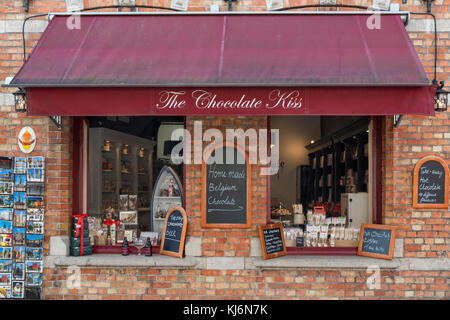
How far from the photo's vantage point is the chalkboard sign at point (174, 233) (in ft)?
20.9

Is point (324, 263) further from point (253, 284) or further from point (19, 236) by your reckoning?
point (19, 236)

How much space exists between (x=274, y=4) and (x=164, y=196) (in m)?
3.03

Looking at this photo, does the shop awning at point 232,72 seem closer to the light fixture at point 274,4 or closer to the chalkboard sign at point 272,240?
the light fixture at point 274,4

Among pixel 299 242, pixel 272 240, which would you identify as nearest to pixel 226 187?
pixel 272 240

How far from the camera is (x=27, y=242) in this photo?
6465mm

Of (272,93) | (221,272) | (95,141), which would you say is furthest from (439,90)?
(95,141)

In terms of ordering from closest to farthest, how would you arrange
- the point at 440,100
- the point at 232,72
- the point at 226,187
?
1. the point at 232,72
2. the point at 440,100
3. the point at 226,187

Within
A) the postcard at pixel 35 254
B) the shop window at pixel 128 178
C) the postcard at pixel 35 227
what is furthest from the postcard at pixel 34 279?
Answer: the shop window at pixel 128 178

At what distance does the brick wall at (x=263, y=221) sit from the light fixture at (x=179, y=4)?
0.28ft

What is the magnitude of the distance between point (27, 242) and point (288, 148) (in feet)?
12.6

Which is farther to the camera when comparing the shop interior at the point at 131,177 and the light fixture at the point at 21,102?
the shop interior at the point at 131,177

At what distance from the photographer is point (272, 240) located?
636cm

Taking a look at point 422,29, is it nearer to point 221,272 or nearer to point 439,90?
point 439,90

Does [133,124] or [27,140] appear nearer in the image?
[27,140]
